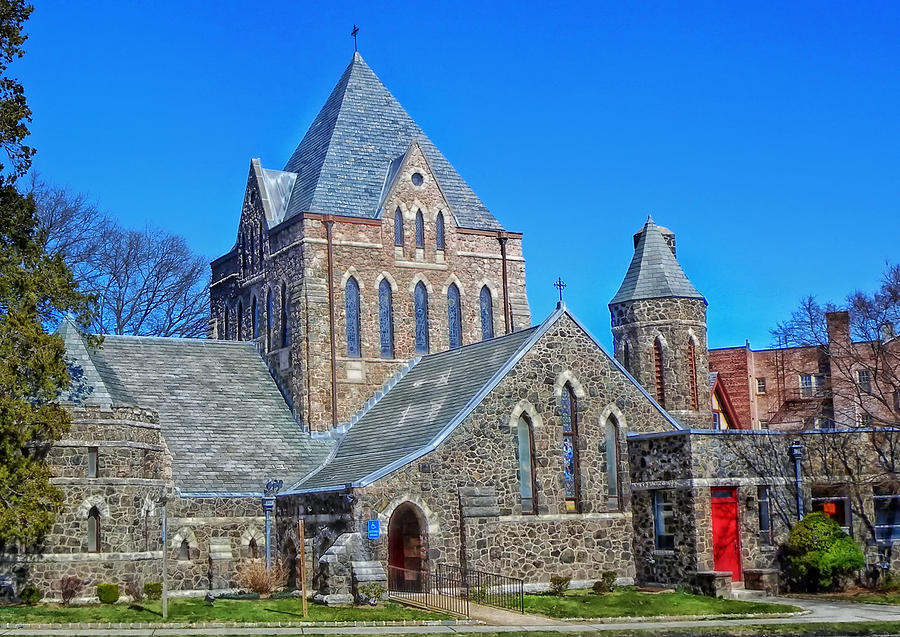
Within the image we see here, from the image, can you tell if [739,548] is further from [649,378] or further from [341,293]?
[341,293]

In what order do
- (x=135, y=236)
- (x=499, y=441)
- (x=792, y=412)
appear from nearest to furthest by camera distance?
(x=499, y=441) < (x=135, y=236) < (x=792, y=412)

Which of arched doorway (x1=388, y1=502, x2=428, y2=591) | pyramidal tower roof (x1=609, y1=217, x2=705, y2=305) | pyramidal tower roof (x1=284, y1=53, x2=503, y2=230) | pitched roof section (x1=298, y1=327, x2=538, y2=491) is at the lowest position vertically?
arched doorway (x1=388, y1=502, x2=428, y2=591)

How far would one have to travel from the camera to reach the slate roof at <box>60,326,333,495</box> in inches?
1340

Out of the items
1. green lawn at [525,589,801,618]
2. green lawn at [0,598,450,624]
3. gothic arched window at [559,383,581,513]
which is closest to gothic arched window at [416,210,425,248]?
gothic arched window at [559,383,581,513]

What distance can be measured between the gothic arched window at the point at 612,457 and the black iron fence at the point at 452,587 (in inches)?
173

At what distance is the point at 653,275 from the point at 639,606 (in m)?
19.2

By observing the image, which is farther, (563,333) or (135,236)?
(135,236)

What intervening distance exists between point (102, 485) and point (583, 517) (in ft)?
42.1

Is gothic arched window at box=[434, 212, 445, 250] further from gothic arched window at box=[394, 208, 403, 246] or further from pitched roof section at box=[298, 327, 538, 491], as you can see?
pitched roof section at box=[298, 327, 538, 491]

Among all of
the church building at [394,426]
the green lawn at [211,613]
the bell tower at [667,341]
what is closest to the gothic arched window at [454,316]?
the church building at [394,426]

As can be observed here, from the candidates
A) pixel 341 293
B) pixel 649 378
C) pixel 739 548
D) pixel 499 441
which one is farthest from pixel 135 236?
pixel 739 548

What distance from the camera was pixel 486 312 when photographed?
138 feet

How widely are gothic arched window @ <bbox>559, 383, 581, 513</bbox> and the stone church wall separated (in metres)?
0.20

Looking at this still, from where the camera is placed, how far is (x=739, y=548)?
104ft
